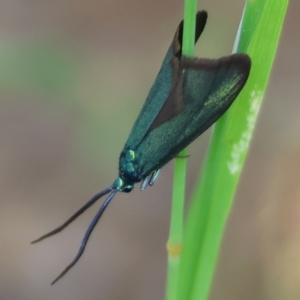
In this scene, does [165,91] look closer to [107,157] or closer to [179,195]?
[179,195]

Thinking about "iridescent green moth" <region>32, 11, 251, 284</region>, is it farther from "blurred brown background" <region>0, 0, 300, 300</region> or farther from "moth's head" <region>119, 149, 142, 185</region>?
"blurred brown background" <region>0, 0, 300, 300</region>

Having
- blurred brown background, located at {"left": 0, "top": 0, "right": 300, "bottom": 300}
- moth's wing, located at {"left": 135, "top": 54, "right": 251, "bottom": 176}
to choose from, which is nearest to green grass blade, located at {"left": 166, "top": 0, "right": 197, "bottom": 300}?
moth's wing, located at {"left": 135, "top": 54, "right": 251, "bottom": 176}

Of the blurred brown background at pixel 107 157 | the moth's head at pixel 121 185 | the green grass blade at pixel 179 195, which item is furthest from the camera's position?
the blurred brown background at pixel 107 157

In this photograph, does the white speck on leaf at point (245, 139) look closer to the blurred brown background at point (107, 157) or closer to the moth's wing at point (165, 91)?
the moth's wing at point (165, 91)

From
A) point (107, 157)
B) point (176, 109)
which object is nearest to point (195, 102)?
point (176, 109)

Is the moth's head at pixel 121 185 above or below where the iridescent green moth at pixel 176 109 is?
below

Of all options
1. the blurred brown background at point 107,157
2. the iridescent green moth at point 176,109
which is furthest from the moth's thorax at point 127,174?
the blurred brown background at point 107,157

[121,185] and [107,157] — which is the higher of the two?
[121,185]
